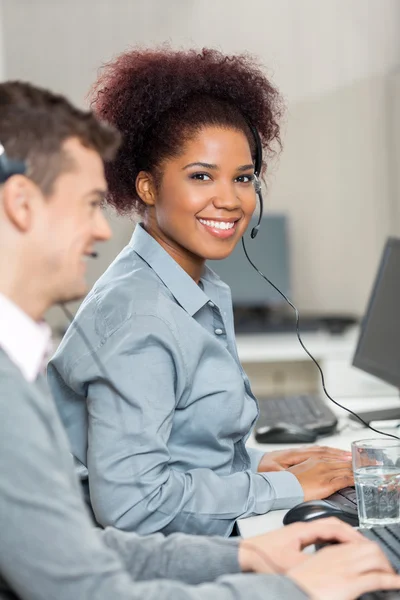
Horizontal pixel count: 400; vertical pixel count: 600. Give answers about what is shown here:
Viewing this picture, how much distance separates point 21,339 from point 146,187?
2.43ft

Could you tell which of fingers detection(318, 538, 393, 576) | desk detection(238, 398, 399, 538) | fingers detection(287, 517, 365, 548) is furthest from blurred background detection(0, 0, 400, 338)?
fingers detection(318, 538, 393, 576)

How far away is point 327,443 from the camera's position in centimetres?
179

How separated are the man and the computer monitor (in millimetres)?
1067

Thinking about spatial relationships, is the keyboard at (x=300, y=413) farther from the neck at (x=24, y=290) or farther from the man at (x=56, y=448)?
the neck at (x=24, y=290)

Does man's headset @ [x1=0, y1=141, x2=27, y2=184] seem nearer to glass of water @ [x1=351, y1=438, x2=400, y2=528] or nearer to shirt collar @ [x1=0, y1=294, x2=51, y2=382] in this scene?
shirt collar @ [x1=0, y1=294, x2=51, y2=382]

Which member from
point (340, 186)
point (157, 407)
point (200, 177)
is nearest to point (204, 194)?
point (200, 177)

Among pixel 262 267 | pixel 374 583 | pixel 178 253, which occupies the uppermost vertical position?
pixel 178 253

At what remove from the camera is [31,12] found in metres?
4.07

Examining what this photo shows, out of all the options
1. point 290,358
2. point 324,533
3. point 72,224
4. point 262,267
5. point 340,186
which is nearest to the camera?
point 72,224

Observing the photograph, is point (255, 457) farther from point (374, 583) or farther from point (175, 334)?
point (374, 583)

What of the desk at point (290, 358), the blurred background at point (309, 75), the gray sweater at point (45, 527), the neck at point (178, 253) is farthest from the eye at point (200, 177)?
the blurred background at point (309, 75)

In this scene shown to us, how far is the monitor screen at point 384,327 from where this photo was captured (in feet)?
6.57

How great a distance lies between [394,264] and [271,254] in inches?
76.1

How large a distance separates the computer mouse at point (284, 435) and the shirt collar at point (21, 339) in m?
1.01
